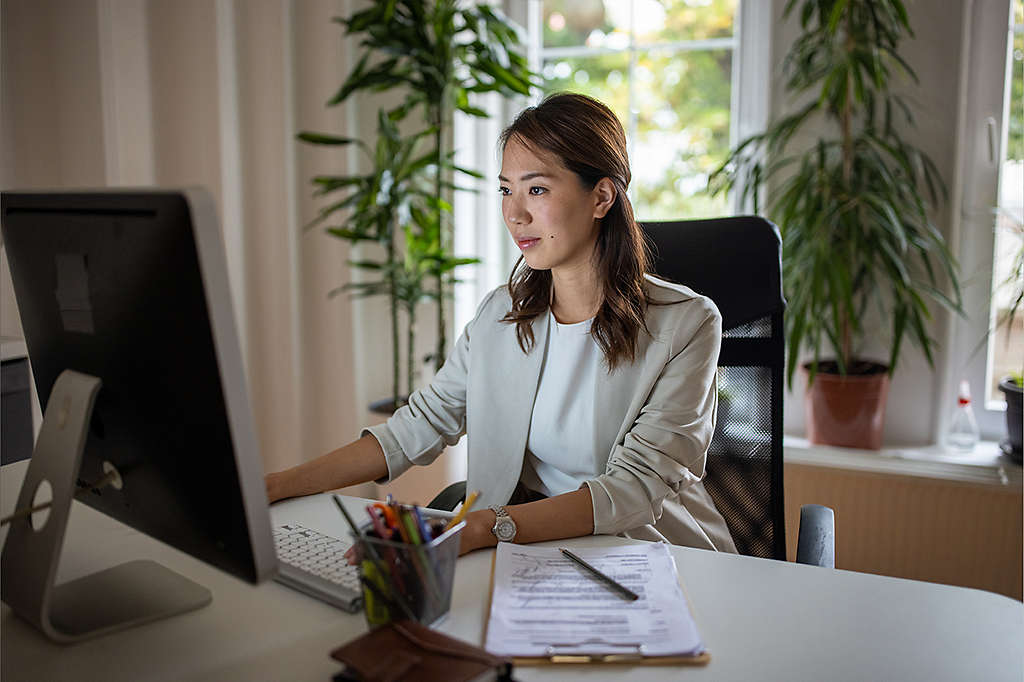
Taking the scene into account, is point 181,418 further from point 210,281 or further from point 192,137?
point 192,137

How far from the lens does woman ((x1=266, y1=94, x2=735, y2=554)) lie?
140cm

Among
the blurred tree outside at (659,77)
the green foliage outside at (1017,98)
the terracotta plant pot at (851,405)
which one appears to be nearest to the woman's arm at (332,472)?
the terracotta plant pot at (851,405)

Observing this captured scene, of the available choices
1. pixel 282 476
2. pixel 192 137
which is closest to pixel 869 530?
pixel 282 476

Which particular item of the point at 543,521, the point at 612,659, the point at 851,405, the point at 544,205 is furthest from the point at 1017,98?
the point at 612,659

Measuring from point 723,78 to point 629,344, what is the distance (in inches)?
62.4

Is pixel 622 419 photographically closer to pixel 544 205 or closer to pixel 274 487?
pixel 544 205

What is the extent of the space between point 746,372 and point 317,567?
2.94 ft

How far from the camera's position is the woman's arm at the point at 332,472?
130 centimetres

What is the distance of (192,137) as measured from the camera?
105 inches

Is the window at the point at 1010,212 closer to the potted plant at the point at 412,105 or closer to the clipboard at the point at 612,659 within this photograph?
the potted plant at the point at 412,105

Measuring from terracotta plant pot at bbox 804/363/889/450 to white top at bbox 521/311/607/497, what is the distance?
1.21m

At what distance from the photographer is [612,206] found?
1.56 meters

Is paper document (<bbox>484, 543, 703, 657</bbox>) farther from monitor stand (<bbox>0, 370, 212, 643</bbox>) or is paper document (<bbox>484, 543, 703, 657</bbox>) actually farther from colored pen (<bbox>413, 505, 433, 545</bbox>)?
monitor stand (<bbox>0, 370, 212, 643</bbox>)

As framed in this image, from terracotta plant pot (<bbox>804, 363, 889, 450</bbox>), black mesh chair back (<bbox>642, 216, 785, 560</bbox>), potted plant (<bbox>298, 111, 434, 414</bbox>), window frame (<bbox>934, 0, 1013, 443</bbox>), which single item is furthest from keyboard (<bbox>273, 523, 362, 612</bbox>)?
window frame (<bbox>934, 0, 1013, 443</bbox>)
